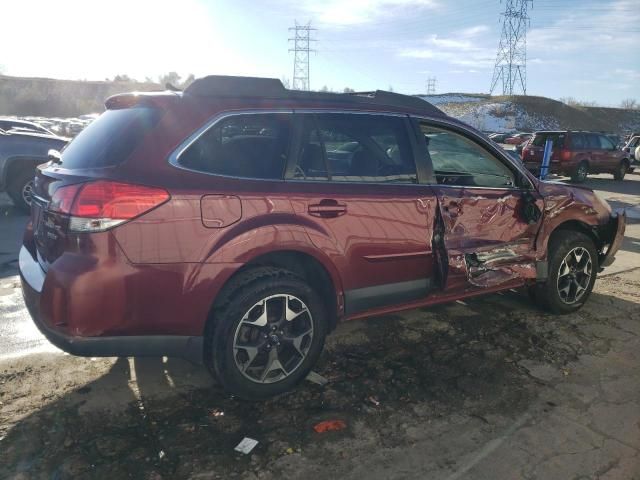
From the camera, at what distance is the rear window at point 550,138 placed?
17.8 m

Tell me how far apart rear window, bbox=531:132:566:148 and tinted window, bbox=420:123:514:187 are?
15.5 meters

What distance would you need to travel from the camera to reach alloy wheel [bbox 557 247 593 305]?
14.9 ft

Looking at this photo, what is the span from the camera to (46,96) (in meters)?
67.3

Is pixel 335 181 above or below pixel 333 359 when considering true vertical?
above

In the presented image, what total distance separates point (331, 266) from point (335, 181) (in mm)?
536

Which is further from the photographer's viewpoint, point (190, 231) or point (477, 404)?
point (477, 404)

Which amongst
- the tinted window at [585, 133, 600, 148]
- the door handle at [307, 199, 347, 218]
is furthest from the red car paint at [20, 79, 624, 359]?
the tinted window at [585, 133, 600, 148]

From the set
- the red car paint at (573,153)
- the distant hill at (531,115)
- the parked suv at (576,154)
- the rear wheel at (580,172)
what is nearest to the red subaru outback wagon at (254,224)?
the parked suv at (576,154)

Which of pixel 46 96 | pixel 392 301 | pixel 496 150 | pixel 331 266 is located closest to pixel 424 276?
pixel 392 301

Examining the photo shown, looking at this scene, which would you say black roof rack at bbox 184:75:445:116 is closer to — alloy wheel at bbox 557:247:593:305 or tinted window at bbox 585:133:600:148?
alloy wheel at bbox 557:247:593:305

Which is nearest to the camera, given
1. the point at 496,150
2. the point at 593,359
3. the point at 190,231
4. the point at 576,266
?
the point at 190,231

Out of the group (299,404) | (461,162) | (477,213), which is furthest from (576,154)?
(299,404)

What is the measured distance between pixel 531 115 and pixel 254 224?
71.1m

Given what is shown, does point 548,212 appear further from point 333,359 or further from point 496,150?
point 333,359
